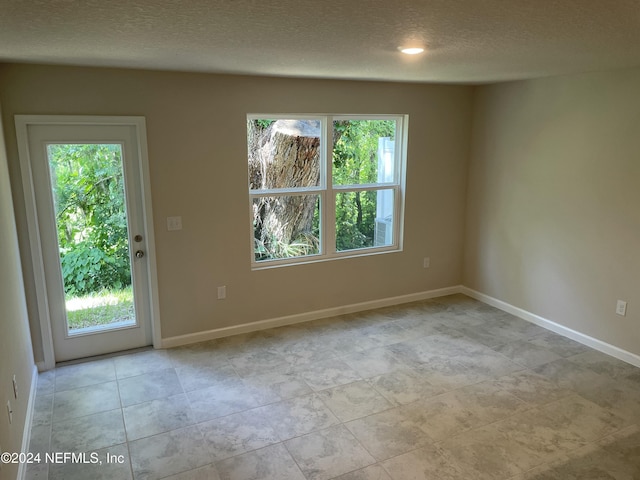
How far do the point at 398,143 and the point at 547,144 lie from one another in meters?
1.35

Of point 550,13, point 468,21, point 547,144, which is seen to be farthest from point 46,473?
point 547,144

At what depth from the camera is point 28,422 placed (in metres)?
2.82

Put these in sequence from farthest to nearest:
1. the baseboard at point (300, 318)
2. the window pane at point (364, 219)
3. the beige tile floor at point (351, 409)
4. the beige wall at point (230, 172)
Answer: the window pane at point (364, 219), the baseboard at point (300, 318), the beige wall at point (230, 172), the beige tile floor at point (351, 409)

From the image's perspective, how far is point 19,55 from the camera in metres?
2.73

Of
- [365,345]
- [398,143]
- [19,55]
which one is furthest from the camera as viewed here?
[398,143]

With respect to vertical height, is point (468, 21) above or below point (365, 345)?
above

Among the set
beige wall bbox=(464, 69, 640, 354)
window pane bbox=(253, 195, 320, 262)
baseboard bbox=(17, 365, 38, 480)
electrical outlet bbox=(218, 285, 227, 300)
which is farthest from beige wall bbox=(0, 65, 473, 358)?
baseboard bbox=(17, 365, 38, 480)

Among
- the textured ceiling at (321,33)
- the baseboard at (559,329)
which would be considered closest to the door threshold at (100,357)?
the textured ceiling at (321,33)

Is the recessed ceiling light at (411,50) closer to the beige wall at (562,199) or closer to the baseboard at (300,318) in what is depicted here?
the beige wall at (562,199)

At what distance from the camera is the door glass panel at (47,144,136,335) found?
3475 mm

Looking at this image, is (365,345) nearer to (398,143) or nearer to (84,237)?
(398,143)

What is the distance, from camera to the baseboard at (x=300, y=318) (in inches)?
158

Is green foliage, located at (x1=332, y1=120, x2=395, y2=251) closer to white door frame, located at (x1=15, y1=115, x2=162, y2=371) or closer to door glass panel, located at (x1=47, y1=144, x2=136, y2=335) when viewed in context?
white door frame, located at (x1=15, y1=115, x2=162, y2=371)

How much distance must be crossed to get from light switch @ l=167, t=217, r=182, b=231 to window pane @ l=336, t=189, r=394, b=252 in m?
1.53
